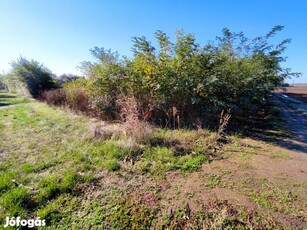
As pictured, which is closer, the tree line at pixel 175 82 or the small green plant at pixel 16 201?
the small green plant at pixel 16 201

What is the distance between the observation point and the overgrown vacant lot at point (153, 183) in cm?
199

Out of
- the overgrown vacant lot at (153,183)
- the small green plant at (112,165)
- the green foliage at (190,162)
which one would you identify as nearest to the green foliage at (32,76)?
the overgrown vacant lot at (153,183)

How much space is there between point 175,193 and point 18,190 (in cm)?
225

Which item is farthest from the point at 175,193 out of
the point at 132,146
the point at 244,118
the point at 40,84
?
the point at 40,84

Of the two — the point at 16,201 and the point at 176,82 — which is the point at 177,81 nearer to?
the point at 176,82

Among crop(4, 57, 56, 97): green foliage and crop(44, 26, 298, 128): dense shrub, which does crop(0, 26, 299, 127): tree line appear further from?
crop(4, 57, 56, 97): green foliage

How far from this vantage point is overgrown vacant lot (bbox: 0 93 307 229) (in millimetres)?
1989

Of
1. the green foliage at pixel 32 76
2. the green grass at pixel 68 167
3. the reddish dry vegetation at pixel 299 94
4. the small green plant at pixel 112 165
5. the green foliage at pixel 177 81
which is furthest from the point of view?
the reddish dry vegetation at pixel 299 94

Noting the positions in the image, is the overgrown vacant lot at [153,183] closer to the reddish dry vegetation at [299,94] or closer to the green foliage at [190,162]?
the green foliage at [190,162]

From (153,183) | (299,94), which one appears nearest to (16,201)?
(153,183)

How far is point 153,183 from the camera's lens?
8.64ft

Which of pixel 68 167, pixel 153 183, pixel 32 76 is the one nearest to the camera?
pixel 153 183

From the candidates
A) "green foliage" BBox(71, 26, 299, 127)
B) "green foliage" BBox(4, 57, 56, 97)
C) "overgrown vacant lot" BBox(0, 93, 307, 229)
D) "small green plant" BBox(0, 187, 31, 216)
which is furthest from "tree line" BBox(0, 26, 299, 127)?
"green foliage" BBox(4, 57, 56, 97)

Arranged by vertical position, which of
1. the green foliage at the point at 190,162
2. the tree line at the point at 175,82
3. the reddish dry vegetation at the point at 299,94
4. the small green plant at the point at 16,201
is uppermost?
the tree line at the point at 175,82
